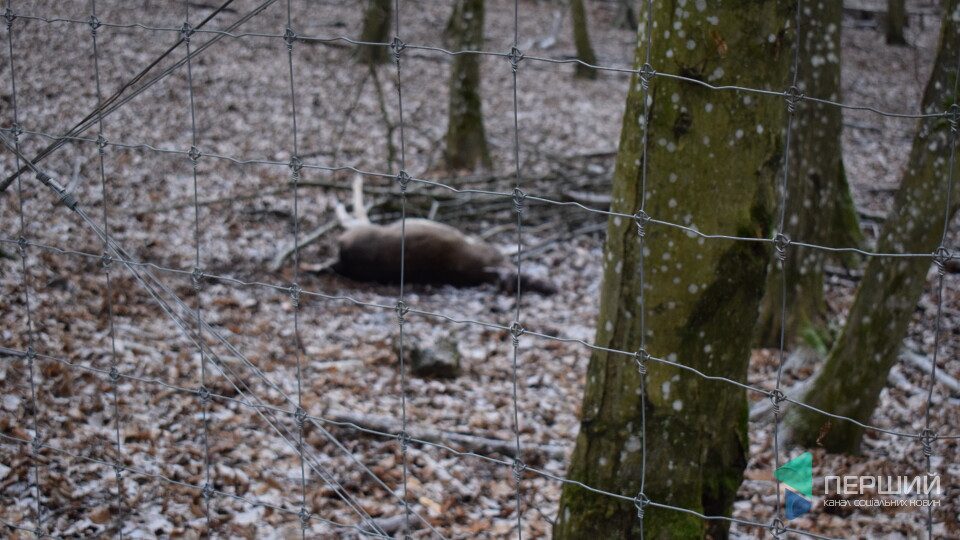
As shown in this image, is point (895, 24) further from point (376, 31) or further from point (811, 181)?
point (811, 181)

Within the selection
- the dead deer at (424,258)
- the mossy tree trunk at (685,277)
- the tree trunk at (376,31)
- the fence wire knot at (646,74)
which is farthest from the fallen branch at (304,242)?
the tree trunk at (376,31)

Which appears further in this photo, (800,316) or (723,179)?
(800,316)

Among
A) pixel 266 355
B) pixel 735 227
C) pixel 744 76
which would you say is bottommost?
pixel 266 355

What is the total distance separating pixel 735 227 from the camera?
2686 millimetres

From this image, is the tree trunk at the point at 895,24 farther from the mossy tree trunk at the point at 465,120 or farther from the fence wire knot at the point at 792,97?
the fence wire knot at the point at 792,97

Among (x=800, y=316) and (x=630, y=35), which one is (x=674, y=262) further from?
(x=630, y=35)

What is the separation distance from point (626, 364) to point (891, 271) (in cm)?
211

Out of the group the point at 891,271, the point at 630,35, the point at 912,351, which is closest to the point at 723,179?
the point at 891,271

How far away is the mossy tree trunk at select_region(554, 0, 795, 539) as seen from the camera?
258 cm

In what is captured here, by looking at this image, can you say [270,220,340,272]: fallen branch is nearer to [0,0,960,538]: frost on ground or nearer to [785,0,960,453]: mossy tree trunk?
[0,0,960,538]: frost on ground

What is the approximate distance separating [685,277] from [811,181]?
3.52m

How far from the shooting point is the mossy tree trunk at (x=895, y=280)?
13.1 ft

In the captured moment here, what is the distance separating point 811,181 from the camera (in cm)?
578

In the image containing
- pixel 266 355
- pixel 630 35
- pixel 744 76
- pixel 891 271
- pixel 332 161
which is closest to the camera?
pixel 744 76
